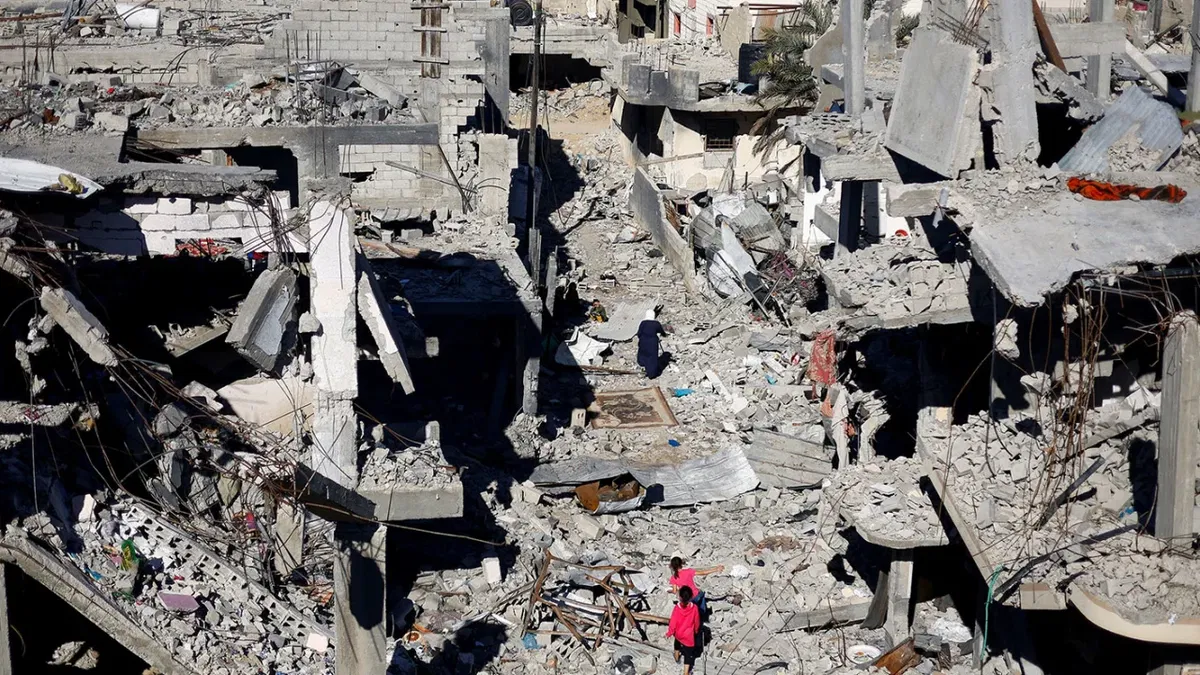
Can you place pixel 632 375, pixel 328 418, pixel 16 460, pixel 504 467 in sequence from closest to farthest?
1. pixel 16 460
2. pixel 328 418
3. pixel 504 467
4. pixel 632 375

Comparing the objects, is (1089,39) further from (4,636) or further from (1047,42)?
(4,636)

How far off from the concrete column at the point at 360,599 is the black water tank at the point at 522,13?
944 inches

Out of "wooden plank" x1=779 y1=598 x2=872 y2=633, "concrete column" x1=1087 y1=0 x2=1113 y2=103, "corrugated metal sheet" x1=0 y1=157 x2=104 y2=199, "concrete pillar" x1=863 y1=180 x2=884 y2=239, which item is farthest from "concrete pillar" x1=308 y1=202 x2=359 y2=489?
"concrete pillar" x1=863 y1=180 x2=884 y2=239

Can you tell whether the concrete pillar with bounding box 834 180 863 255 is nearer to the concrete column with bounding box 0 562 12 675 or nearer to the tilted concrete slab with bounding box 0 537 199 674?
the tilted concrete slab with bounding box 0 537 199 674

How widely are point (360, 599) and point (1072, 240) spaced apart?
20.1 feet

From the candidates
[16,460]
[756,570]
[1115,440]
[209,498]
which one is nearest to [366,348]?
[209,498]

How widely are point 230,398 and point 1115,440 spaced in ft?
24.7

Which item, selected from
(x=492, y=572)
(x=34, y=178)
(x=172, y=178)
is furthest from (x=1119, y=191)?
(x=34, y=178)

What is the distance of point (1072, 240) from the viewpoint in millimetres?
10047

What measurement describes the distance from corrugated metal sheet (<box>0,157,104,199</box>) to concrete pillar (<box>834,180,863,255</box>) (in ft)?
33.2

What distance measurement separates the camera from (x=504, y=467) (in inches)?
615

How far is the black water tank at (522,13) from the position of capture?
3279cm

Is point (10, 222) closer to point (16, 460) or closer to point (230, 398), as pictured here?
point (16, 460)

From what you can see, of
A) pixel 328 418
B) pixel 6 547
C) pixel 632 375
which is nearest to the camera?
pixel 6 547
